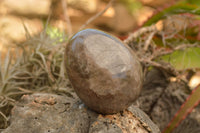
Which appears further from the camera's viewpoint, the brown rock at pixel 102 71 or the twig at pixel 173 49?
the twig at pixel 173 49

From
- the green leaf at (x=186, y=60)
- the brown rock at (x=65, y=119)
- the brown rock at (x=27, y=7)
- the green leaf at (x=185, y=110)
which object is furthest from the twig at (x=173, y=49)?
the brown rock at (x=27, y=7)

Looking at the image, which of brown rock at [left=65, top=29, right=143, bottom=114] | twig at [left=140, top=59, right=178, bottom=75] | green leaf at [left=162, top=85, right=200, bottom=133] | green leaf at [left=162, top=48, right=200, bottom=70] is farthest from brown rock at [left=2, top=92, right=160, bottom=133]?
green leaf at [left=162, top=48, right=200, bottom=70]

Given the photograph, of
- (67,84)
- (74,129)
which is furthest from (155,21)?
(74,129)

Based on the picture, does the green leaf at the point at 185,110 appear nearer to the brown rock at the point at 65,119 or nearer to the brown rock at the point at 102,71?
the brown rock at the point at 65,119

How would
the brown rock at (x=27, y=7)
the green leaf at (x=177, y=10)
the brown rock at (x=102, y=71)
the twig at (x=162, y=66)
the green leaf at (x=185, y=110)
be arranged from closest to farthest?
the brown rock at (x=102, y=71) < the green leaf at (x=185, y=110) < the twig at (x=162, y=66) < the green leaf at (x=177, y=10) < the brown rock at (x=27, y=7)

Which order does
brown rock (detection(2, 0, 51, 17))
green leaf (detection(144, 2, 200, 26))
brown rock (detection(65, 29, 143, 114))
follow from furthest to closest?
brown rock (detection(2, 0, 51, 17)) < green leaf (detection(144, 2, 200, 26)) < brown rock (detection(65, 29, 143, 114))

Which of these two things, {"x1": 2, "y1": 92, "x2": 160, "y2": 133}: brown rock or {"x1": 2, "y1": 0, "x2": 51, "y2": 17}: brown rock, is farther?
{"x1": 2, "y1": 0, "x2": 51, "y2": 17}: brown rock

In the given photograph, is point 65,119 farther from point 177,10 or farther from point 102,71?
point 177,10

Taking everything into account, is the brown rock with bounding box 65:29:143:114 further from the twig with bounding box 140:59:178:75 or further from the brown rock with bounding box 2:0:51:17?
the brown rock with bounding box 2:0:51:17

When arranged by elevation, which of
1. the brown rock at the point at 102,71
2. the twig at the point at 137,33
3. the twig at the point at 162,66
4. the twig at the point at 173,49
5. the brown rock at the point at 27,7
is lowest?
the brown rock at the point at 27,7

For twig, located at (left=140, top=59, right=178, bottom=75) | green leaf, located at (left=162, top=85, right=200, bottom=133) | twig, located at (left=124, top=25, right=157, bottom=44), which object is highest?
twig, located at (left=124, top=25, right=157, bottom=44)
